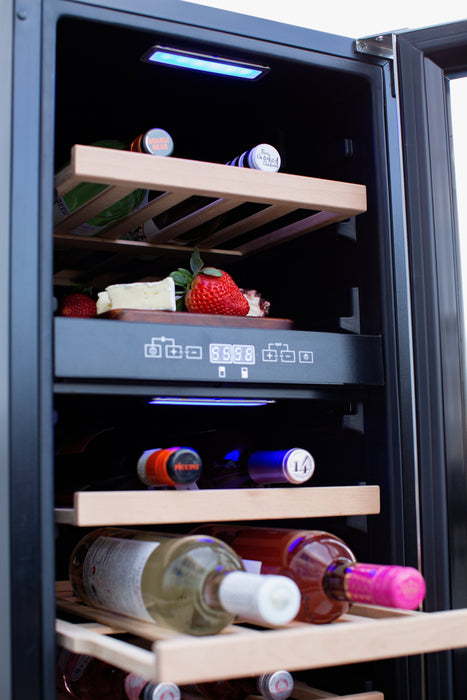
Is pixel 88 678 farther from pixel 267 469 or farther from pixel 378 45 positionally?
pixel 378 45

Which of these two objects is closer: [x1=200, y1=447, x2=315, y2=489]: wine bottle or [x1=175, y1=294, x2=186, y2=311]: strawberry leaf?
[x1=200, y1=447, x2=315, y2=489]: wine bottle

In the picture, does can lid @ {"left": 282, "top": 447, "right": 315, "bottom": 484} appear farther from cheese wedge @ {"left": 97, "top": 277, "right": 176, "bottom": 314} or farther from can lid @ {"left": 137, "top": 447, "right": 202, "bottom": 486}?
cheese wedge @ {"left": 97, "top": 277, "right": 176, "bottom": 314}

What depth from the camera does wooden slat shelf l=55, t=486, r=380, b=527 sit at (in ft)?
2.77

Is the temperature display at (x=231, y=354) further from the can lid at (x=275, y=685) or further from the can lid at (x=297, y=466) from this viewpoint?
the can lid at (x=275, y=685)

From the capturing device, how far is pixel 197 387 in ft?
3.16

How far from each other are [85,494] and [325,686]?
50 cm

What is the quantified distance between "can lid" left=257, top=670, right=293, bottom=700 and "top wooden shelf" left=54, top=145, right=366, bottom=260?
1.95 ft

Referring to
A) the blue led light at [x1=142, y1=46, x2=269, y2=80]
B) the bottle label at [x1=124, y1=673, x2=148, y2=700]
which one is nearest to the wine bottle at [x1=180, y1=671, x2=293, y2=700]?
the bottle label at [x1=124, y1=673, x2=148, y2=700]

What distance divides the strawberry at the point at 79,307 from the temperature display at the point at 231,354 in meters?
0.27

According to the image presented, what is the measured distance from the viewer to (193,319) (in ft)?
3.28

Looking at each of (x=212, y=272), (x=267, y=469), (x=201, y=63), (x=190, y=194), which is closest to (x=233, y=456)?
(x=267, y=469)

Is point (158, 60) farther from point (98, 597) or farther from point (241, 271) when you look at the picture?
point (98, 597)

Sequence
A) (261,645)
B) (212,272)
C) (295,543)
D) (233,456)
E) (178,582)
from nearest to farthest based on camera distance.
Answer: (261,645), (178,582), (295,543), (212,272), (233,456)

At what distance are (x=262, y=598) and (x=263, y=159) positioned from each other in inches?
22.1
